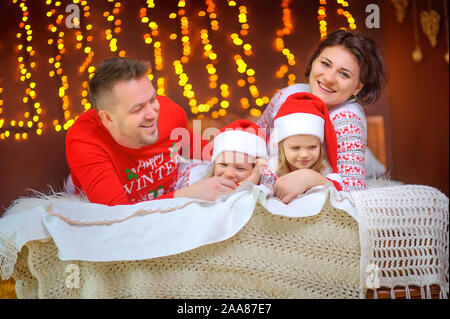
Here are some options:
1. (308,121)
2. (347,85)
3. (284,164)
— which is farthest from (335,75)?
(284,164)

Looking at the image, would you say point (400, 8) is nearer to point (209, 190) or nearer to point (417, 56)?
point (417, 56)

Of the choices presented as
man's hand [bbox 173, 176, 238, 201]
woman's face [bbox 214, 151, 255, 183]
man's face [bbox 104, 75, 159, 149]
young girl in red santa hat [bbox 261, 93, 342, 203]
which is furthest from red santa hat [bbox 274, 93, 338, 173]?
man's face [bbox 104, 75, 159, 149]

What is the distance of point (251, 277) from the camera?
886mm

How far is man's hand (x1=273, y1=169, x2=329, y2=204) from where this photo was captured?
991mm

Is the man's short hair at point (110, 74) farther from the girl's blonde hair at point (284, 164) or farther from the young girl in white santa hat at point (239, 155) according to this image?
the girl's blonde hair at point (284, 164)

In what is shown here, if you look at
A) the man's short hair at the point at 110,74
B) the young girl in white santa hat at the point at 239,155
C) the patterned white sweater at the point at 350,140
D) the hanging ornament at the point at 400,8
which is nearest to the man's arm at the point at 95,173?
the man's short hair at the point at 110,74

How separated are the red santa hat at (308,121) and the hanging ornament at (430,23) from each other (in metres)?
0.44

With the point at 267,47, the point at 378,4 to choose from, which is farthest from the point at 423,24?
the point at 267,47

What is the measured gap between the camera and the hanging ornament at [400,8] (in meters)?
1.21

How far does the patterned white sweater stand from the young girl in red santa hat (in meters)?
0.02
